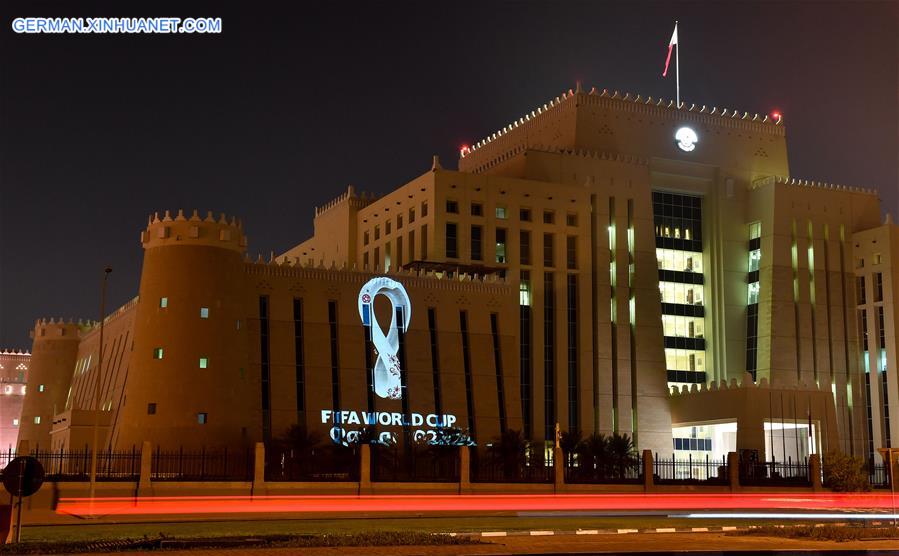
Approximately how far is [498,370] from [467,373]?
105 inches

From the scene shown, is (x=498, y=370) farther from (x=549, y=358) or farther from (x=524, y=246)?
(x=524, y=246)

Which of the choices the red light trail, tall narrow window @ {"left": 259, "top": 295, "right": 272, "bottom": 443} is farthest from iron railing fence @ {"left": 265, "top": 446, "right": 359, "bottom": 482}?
the red light trail

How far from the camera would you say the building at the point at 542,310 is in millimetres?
72125

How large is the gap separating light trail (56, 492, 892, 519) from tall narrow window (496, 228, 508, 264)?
28507mm

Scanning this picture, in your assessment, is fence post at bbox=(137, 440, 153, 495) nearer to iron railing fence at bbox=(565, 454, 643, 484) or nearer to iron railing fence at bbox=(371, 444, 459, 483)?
iron railing fence at bbox=(371, 444, 459, 483)

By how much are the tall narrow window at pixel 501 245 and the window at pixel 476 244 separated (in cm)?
137

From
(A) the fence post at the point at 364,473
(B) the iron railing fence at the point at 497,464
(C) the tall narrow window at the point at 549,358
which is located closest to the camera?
(A) the fence post at the point at 364,473

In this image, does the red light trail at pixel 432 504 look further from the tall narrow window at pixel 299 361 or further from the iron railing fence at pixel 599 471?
the tall narrow window at pixel 299 361

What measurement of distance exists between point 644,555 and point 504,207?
59.6m

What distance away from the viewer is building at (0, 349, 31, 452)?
141 m

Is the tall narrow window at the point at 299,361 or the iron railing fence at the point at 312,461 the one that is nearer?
the iron railing fence at the point at 312,461

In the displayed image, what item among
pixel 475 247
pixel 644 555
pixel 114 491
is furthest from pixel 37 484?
pixel 475 247

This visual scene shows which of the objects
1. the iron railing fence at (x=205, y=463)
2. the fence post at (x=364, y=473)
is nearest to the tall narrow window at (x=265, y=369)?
the iron railing fence at (x=205, y=463)

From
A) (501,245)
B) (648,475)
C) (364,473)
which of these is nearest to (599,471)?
(648,475)
